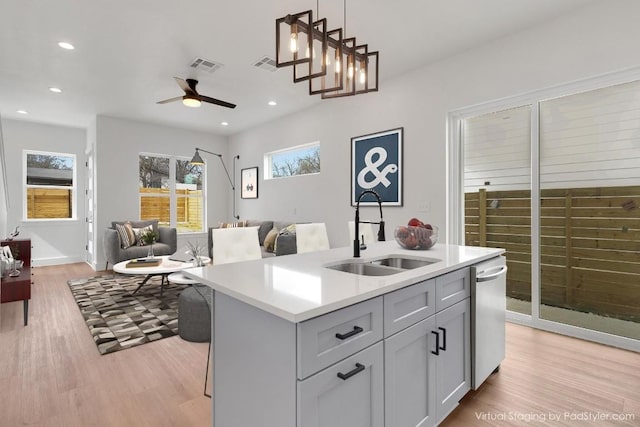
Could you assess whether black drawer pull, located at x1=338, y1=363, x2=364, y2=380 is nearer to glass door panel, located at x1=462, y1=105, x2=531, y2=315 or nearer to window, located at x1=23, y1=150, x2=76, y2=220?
glass door panel, located at x1=462, y1=105, x2=531, y2=315

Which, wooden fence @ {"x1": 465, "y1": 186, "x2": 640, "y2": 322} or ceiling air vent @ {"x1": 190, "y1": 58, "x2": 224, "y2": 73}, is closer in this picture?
wooden fence @ {"x1": 465, "y1": 186, "x2": 640, "y2": 322}

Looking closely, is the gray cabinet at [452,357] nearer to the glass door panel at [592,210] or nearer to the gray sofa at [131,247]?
the glass door panel at [592,210]

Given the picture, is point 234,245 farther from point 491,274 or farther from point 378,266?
point 491,274

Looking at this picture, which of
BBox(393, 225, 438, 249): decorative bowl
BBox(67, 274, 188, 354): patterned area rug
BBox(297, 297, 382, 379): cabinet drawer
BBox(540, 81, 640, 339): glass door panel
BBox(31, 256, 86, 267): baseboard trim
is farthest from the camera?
BBox(31, 256, 86, 267): baseboard trim

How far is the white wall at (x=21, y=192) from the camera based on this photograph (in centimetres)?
594

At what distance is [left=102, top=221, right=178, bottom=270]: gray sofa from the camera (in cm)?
523

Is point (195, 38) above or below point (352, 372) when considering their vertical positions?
above

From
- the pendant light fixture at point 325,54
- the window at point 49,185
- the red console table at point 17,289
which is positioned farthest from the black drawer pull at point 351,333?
the window at point 49,185

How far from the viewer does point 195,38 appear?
127 inches

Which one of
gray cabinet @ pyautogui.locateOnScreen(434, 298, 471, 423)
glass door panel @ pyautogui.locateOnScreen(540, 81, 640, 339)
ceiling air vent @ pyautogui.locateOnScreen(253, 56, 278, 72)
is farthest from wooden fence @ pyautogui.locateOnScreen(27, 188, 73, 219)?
glass door panel @ pyautogui.locateOnScreen(540, 81, 640, 339)

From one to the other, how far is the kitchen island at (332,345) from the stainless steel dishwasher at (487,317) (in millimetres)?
146

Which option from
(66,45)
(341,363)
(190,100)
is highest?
(66,45)

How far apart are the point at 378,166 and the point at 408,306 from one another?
309 cm

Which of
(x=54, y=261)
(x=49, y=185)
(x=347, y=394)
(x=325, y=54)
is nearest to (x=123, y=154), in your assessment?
(x=49, y=185)
